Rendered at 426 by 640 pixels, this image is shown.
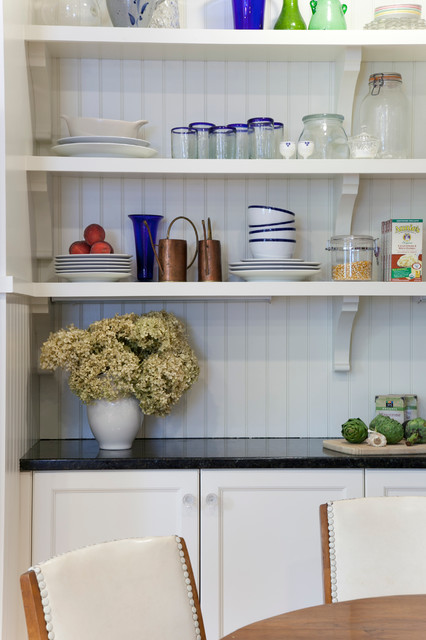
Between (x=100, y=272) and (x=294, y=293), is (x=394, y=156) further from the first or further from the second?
(x=100, y=272)

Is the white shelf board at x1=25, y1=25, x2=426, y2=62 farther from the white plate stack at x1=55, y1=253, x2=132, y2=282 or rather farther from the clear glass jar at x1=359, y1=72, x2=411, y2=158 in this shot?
the white plate stack at x1=55, y1=253, x2=132, y2=282

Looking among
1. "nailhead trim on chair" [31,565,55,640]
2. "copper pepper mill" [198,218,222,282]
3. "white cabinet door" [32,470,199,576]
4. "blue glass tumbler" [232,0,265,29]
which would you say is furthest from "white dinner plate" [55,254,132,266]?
"nailhead trim on chair" [31,565,55,640]

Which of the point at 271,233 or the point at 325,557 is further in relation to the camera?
the point at 271,233

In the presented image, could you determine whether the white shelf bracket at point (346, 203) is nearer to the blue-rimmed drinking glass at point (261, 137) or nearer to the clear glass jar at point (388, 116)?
the clear glass jar at point (388, 116)

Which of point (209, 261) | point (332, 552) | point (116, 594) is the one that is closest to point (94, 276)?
point (209, 261)

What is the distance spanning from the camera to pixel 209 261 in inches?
103

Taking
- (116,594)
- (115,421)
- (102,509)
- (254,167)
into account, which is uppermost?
(254,167)

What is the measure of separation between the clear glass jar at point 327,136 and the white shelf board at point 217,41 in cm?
23

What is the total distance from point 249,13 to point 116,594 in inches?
74.9

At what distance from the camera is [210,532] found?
2385mm

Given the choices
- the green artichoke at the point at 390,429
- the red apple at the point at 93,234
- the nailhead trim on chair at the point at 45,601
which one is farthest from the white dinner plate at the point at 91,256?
the nailhead trim on chair at the point at 45,601

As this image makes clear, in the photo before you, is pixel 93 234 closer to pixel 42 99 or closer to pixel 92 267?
pixel 92 267

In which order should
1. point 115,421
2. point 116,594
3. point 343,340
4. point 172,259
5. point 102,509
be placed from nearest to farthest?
point 116,594 → point 102,509 → point 115,421 → point 172,259 → point 343,340

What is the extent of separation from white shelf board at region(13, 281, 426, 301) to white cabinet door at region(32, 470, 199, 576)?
55 centimetres
